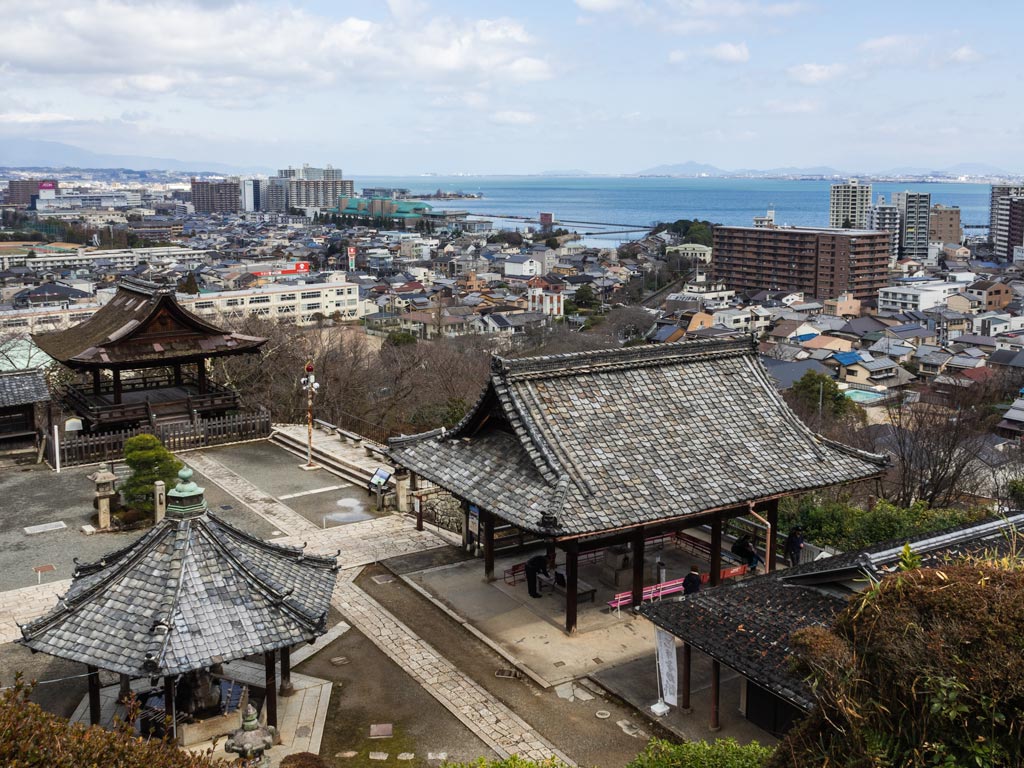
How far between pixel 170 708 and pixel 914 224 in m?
189

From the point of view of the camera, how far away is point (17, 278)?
417ft

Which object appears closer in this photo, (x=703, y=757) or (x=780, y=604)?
(x=703, y=757)

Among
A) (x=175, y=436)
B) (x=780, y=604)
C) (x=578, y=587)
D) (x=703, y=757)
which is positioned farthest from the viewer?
(x=175, y=436)

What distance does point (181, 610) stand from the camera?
529 inches

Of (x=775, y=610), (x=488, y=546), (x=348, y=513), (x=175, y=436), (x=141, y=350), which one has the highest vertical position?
(x=141, y=350)

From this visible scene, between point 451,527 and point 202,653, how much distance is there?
1295cm

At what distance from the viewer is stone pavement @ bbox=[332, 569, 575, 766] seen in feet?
47.5

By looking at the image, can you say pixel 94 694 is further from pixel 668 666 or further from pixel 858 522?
pixel 858 522

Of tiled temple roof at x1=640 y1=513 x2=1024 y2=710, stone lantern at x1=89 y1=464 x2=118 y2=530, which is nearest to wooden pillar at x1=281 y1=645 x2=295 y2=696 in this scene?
tiled temple roof at x1=640 y1=513 x2=1024 y2=710

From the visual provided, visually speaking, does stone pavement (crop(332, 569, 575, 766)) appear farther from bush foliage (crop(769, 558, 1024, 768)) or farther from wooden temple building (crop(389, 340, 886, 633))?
bush foliage (crop(769, 558, 1024, 768))

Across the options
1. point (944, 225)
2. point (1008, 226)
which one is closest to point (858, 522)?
point (1008, 226)

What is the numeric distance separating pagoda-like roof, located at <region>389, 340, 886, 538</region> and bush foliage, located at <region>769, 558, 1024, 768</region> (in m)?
8.46

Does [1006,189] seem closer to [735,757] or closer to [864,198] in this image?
[864,198]

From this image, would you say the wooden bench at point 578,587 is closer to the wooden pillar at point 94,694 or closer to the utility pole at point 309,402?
the wooden pillar at point 94,694
